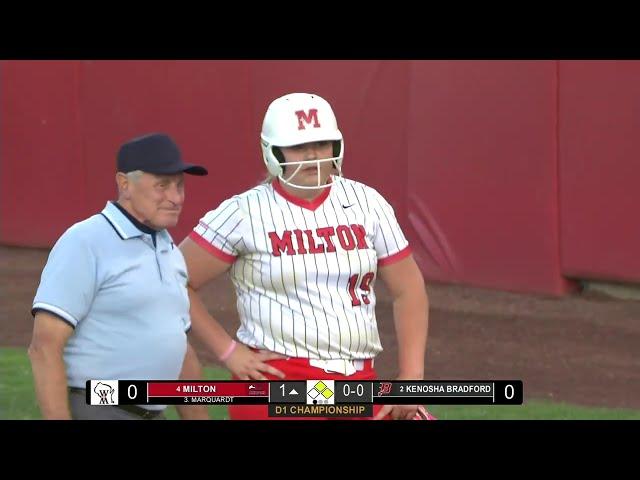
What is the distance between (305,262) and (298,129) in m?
0.44

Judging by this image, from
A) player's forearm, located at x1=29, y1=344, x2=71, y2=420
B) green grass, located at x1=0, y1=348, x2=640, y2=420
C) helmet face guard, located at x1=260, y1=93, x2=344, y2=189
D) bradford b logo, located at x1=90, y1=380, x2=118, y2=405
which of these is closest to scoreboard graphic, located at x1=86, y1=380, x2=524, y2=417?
bradford b logo, located at x1=90, y1=380, x2=118, y2=405

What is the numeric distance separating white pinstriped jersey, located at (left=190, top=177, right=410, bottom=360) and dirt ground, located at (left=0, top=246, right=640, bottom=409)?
4.25 m

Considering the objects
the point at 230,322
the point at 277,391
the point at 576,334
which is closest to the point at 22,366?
the point at 230,322

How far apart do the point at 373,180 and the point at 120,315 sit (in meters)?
8.51

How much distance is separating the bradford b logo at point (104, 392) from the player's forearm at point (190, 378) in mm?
357

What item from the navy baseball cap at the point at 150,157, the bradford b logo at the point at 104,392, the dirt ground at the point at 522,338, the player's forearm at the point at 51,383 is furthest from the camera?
the dirt ground at the point at 522,338

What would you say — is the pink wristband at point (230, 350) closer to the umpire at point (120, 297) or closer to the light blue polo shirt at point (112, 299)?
the umpire at point (120, 297)

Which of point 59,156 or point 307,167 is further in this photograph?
point 59,156

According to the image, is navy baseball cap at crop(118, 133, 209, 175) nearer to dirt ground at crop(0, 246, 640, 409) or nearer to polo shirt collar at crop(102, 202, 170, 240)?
polo shirt collar at crop(102, 202, 170, 240)

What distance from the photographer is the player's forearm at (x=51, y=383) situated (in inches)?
156

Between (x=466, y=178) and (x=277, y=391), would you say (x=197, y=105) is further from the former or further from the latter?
(x=277, y=391)

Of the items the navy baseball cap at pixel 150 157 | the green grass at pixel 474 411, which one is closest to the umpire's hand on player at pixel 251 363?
the navy baseball cap at pixel 150 157

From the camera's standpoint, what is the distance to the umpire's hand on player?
14.9 feet
